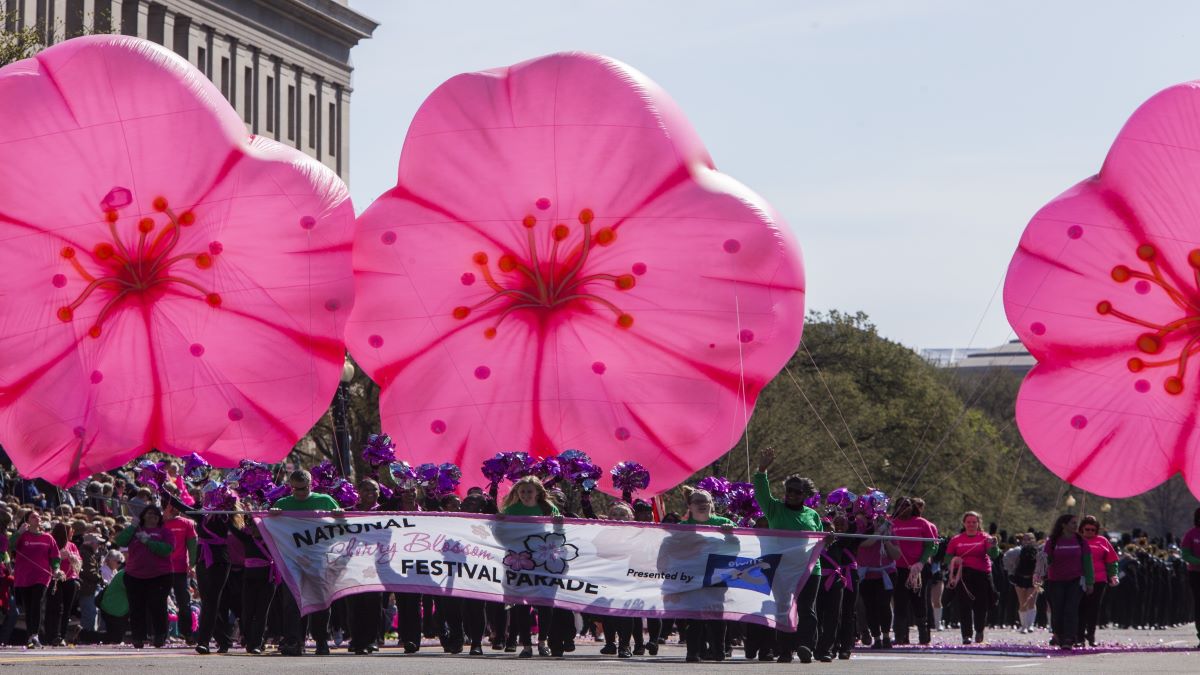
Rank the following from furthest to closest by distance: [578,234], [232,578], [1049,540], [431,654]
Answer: [578,234], [1049,540], [232,578], [431,654]

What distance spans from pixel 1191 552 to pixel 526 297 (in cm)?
756

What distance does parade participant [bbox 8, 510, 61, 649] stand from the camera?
67.5 feet

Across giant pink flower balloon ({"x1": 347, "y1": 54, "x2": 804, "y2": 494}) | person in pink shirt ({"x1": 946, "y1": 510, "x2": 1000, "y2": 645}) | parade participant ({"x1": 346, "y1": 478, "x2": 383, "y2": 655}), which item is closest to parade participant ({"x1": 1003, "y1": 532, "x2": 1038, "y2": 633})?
person in pink shirt ({"x1": 946, "y1": 510, "x2": 1000, "y2": 645})

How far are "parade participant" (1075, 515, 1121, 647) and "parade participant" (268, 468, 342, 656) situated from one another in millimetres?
8122

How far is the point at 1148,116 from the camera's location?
22609mm

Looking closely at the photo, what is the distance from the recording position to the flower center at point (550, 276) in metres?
23.0

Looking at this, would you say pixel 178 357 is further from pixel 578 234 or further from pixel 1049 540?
pixel 1049 540

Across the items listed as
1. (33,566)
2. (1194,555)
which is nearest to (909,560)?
(1194,555)

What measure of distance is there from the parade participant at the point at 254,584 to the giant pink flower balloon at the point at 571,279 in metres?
4.92

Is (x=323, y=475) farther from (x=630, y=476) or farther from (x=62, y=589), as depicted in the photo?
(x=630, y=476)

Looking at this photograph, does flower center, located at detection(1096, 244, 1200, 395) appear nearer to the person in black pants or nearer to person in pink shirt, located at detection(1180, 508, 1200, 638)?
person in pink shirt, located at detection(1180, 508, 1200, 638)

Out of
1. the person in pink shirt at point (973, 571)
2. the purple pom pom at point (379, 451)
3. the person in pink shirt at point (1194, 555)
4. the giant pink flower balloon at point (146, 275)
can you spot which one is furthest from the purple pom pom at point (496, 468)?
the person in pink shirt at point (1194, 555)

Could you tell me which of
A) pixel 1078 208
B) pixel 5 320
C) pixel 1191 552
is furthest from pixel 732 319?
pixel 5 320

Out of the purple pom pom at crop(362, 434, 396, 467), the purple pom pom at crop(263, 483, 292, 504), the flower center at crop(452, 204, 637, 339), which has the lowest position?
the purple pom pom at crop(263, 483, 292, 504)
